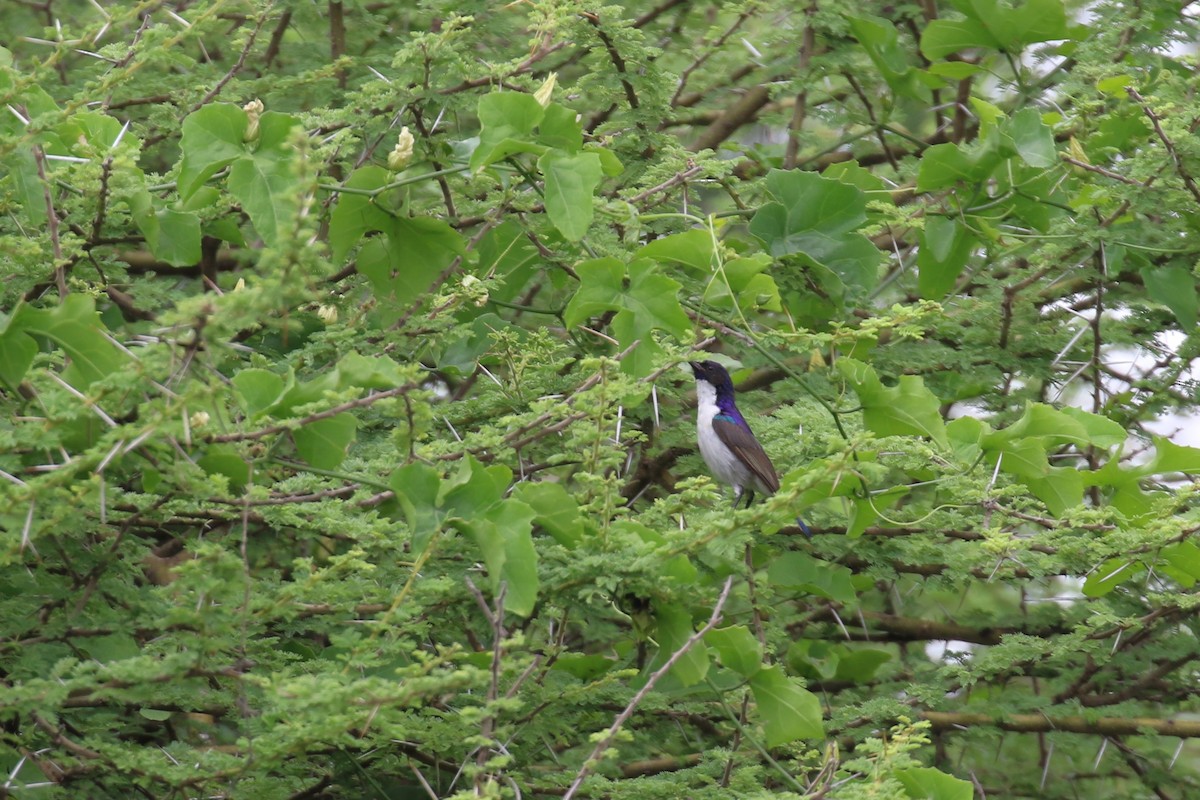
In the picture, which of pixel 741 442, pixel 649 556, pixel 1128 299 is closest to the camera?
pixel 649 556

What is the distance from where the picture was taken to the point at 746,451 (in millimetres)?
4773

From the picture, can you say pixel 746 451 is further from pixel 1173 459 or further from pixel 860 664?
pixel 1173 459

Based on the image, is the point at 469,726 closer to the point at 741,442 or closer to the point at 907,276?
the point at 741,442

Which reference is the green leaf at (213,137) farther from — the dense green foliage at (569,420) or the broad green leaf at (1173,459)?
the broad green leaf at (1173,459)

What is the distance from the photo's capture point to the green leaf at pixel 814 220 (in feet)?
13.4

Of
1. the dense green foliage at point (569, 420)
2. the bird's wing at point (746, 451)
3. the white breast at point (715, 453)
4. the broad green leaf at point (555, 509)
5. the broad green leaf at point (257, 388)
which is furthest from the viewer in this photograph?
A: the white breast at point (715, 453)

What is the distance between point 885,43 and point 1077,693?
254 cm

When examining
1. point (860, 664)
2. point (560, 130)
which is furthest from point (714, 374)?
point (560, 130)

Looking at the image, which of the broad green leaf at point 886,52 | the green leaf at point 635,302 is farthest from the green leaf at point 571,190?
the broad green leaf at point 886,52

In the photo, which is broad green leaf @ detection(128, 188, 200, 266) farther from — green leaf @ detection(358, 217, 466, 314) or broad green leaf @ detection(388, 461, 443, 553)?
broad green leaf @ detection(388, 461, 443, 553)

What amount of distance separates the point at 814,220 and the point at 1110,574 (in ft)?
4.43

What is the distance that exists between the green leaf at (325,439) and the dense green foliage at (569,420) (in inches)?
0.6

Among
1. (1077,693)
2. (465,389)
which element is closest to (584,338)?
(465,389)

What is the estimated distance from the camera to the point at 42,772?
9.46 feet
